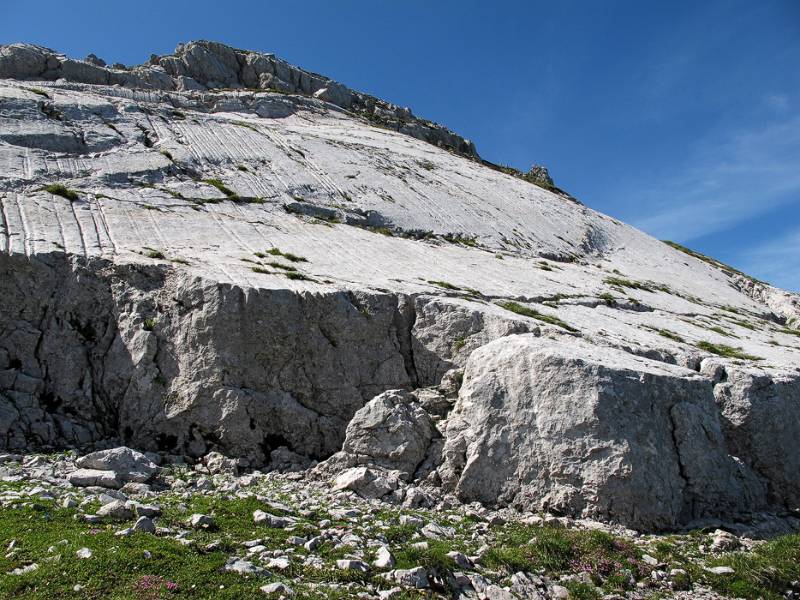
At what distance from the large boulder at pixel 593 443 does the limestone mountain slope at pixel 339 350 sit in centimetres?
6

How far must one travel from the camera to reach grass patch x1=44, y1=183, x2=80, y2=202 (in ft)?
92.3

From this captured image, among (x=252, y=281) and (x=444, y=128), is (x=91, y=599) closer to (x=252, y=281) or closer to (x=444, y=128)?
(x=252, y=281)

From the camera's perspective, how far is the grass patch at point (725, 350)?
78.9 feet

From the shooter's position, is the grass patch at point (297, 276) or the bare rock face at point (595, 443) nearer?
the bare rock face at point (595, 443)

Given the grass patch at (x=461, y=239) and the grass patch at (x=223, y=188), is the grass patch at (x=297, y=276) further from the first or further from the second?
the grass patch at (x=461, y=239)

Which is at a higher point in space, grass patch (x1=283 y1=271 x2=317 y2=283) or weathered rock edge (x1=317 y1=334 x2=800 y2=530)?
grass patch (x1=283 y1=271 x2=317 y2=283)

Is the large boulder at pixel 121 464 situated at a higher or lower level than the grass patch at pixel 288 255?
lower

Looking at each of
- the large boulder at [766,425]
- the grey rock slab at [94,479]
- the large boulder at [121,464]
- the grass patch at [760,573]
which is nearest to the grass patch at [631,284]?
the large boulder at [766,425]

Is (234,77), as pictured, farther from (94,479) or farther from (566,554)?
(566,554)

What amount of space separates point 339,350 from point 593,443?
32.1 ft

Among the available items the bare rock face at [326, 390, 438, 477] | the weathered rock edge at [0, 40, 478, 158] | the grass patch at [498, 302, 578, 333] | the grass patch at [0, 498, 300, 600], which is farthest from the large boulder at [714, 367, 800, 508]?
the weathered rock edge at [0, 40, 478, 158]

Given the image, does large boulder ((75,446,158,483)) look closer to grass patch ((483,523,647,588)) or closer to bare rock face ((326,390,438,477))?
bare rock face ((326,390,438,477))

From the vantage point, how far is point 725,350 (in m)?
25.0

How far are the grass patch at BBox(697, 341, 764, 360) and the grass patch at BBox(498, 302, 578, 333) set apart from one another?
6.77 meters
